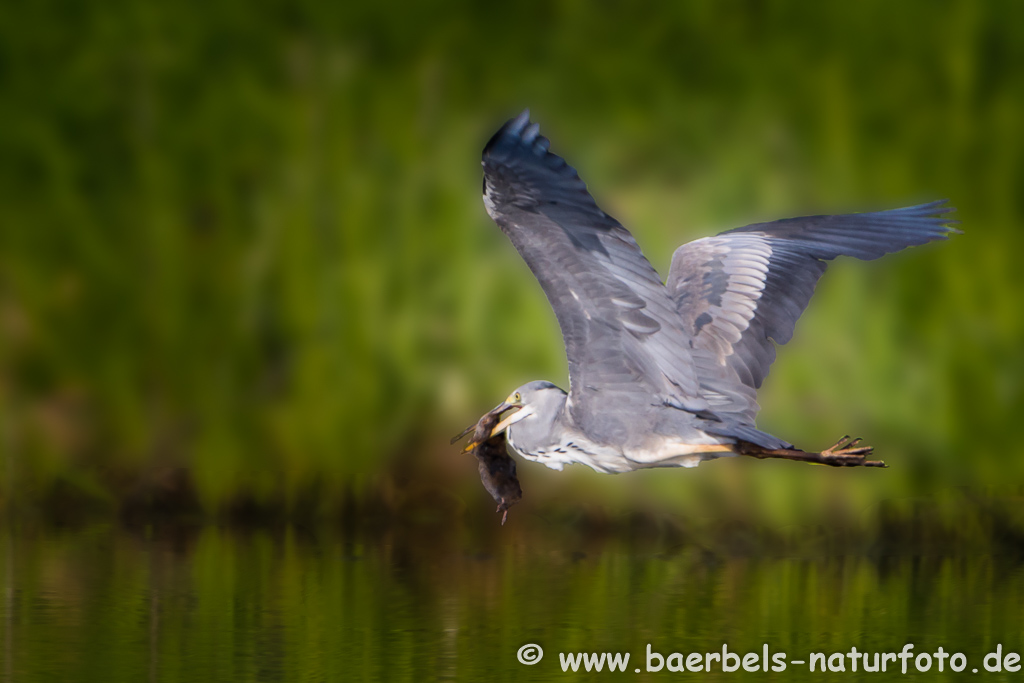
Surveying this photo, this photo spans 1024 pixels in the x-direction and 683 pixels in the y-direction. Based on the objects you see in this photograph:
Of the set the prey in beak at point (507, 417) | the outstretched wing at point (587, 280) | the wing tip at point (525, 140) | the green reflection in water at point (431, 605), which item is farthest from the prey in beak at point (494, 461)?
the wing tip at point (525, 140)

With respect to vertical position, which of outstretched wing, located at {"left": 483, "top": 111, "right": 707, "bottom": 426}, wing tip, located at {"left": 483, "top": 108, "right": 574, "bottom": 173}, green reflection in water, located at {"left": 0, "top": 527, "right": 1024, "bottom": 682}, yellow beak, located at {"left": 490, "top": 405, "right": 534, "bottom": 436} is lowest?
green reflection in water, located at {"left": 0, "top": 527, "right": 1024, "bottom": 682}

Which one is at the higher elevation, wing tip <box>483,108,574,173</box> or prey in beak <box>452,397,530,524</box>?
wing tip <box>483,108,574,173</box>

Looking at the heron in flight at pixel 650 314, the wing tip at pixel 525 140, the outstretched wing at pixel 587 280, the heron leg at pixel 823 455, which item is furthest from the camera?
the heron leg at pixel 823 455

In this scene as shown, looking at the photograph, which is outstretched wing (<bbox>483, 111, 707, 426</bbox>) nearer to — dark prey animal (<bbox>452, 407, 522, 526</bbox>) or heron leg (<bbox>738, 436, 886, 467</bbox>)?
heron leg (<bbox>738, 436, 886, 467</bbox>)

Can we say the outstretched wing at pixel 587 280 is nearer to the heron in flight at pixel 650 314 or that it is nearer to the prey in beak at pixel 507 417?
the heron in flight at pixel 650 314

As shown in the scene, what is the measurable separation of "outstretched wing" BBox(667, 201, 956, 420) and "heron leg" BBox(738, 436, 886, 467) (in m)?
0.35

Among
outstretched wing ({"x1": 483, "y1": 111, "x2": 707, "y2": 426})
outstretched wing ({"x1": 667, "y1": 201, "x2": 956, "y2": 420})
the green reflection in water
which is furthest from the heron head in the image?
the green reflection in water

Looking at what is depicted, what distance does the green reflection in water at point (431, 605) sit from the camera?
4.93m

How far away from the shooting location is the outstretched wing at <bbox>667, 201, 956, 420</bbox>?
453 centimetres

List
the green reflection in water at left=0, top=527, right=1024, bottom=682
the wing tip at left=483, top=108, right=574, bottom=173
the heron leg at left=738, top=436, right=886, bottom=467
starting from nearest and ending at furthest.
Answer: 1. the wing tip at left=483, top=108, right=574, bottom=173
2. the heron leg at left=738, top=436, right=886, bottom=467
3. the green reflection in water at left=0, top=527, right=1024, bottom=682

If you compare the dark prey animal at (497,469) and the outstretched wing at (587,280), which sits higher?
the outstretched wing at (587,280)

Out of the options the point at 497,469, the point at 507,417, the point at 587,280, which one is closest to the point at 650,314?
the point at 587,280

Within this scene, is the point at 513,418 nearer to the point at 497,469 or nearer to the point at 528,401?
the point at 528,401

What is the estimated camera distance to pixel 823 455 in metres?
4.22
